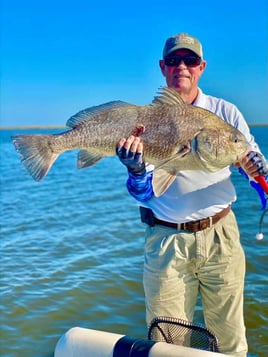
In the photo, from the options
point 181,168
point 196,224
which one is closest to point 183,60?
point 181,168

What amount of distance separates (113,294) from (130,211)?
677 cm

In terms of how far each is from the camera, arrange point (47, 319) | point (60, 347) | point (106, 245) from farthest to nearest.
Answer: point (106, 245) < point (47, 319) < point (60, 347)

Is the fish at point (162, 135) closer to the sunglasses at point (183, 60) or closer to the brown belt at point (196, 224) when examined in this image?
the brown belt at point (196, 224)

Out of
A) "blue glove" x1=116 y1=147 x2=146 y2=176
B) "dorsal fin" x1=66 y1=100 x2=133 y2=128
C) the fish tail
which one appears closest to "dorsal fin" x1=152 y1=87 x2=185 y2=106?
"dorsal fin" x1=66 y1=100 x2=133 y2=128

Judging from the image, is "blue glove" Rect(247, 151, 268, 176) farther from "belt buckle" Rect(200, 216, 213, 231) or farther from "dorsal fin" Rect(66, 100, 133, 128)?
"dorsal fin" Rect(66, 100, 133, 128)

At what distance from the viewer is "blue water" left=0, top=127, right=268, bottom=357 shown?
6.41 metres

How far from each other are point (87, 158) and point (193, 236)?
1.11 metres

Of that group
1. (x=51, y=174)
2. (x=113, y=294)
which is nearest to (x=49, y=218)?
(x=113, y=294)

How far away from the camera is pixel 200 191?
152 inches

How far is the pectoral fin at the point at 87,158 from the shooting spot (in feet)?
11.8

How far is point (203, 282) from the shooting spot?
4.08m

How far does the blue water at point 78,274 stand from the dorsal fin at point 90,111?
3.54 metres

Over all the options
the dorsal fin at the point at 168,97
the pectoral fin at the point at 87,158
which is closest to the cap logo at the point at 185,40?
the dorsal fin at the point at 168,97

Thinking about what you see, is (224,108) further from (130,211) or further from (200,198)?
(130,211)
